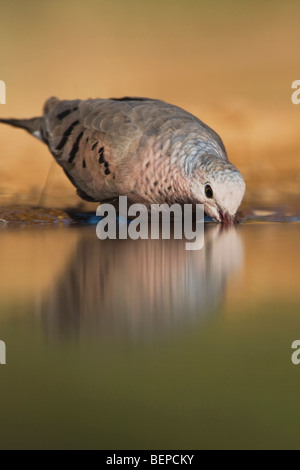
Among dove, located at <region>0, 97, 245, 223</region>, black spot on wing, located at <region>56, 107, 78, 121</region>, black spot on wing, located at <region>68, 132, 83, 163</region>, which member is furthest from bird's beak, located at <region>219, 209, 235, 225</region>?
black spot on wing, located at <region>56, 107, 78, 121</region>

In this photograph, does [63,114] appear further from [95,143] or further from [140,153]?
[140,153]

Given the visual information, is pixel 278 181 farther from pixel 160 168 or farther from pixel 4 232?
pixel 4 232

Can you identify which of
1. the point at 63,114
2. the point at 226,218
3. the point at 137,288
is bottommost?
the point at 137,288

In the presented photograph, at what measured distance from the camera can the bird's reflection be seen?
120cm

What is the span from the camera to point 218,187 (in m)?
2.62

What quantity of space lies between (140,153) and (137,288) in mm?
1640

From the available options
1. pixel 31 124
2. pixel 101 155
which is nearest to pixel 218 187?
pixel 101 155

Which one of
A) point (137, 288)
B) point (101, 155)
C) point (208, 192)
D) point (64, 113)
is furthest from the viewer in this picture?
point (64, 113)

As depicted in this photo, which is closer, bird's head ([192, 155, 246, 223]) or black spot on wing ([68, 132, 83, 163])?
bird's head ([192, 155, 246, 223])

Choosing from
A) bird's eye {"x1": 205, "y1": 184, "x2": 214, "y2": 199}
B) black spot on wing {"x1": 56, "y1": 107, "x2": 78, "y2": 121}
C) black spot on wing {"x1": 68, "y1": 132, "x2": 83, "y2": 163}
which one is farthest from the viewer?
black spot on wing {"x1": 56, "y1": 107, "x2": 78, "y2": 121}

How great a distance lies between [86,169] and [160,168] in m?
0.47

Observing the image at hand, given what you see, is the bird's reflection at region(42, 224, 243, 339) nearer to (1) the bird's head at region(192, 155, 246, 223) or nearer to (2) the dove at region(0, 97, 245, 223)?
(1) the bird's head at region(192, 155, 246, 223)

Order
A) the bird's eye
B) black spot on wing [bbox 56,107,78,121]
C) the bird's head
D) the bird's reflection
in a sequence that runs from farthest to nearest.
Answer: black spot on wing [bbox 56,107,78,121] → the bird's eye → the bird's head → the bird's reflection

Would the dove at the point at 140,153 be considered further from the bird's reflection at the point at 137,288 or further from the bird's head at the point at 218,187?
the bird's reflection at the point at 137,288
